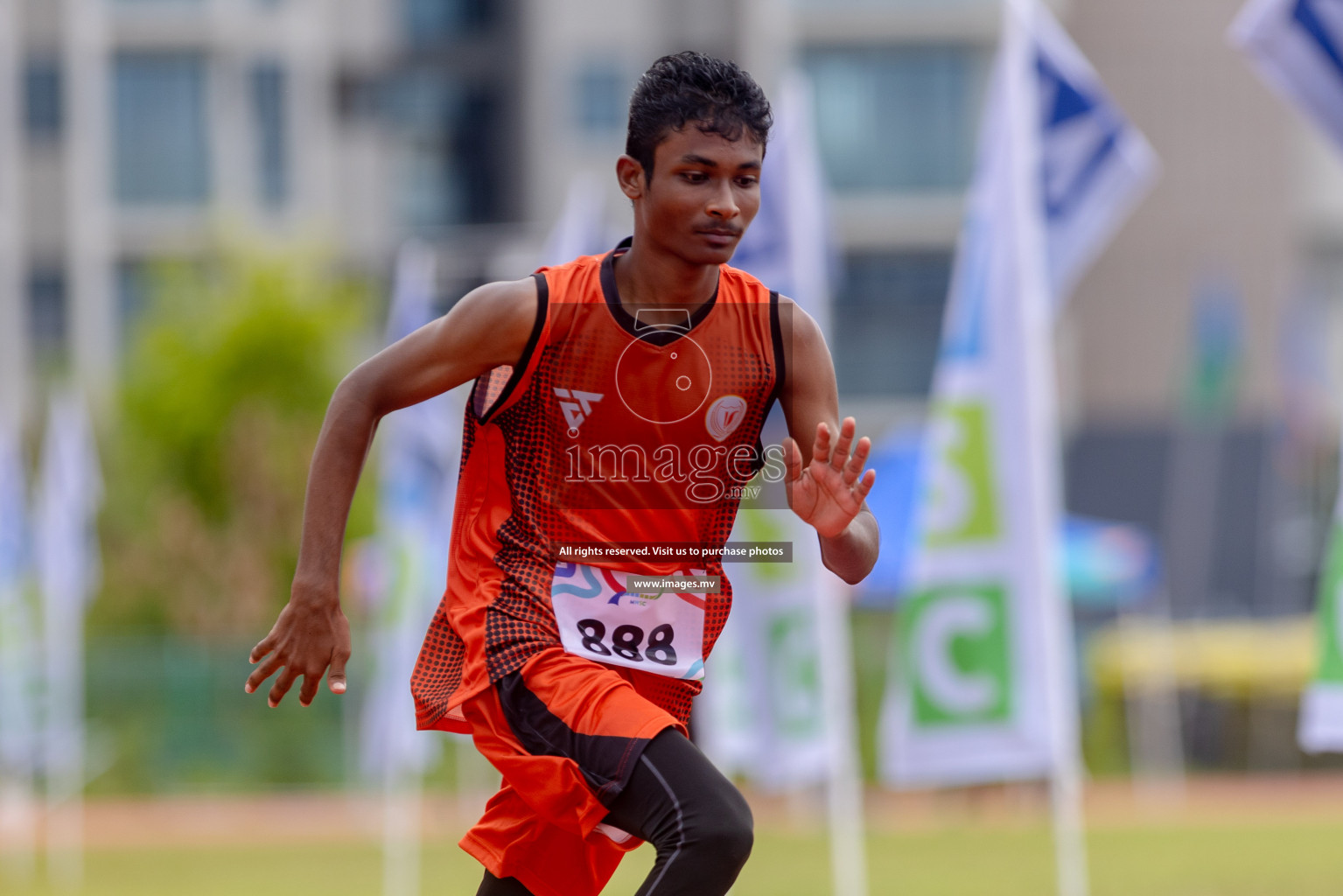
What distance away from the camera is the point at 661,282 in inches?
151

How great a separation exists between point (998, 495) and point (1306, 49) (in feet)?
7.76

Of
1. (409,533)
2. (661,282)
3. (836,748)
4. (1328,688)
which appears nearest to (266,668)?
(661,282)

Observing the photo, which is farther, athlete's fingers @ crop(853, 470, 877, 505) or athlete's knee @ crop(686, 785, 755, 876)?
athlete's fingers @ crop(853, 470, 877, 505)

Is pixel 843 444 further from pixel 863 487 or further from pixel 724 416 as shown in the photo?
pixel 724 416

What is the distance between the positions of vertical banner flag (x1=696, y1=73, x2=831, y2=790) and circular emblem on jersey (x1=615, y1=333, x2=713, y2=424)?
4962 mm

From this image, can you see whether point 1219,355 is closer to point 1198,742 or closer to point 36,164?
point 1198,742

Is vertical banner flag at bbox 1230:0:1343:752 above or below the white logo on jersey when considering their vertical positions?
above

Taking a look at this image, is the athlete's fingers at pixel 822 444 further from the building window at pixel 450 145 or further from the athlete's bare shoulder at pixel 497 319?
the building window at pixel 450 145

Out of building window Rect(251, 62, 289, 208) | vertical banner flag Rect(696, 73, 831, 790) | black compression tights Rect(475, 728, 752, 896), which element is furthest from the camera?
building window Rect(251, 62, 289, 208)

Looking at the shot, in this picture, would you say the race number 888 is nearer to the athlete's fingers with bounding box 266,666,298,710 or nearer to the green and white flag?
the athlete's fingers with bounding box 266,666,298,710

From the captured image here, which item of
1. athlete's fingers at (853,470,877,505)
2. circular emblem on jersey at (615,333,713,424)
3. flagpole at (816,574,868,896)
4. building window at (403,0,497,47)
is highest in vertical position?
building window at (403,0,497,47)

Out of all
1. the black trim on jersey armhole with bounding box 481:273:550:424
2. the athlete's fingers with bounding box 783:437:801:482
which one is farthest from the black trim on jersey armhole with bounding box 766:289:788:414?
the black trim on jersey armhole with bounding box 481:273:550:424

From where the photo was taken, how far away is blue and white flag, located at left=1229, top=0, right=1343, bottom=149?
614 centimetres

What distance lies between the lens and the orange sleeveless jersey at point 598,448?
3.81 metres
